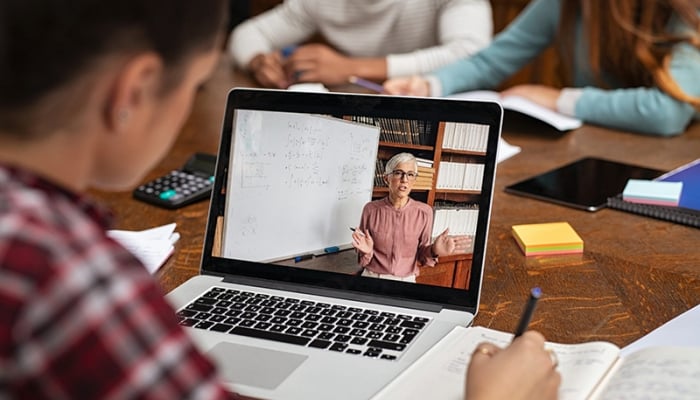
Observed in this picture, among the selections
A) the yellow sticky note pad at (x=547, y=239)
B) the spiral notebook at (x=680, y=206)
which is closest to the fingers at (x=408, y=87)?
the spiral notebook at (x=680, y=206)

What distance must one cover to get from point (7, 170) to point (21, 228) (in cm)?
5

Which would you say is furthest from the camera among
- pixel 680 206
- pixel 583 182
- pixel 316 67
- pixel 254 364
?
pixel 316 67

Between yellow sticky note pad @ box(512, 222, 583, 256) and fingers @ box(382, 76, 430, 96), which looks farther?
fingers @ box(382, 76, 430, 96)

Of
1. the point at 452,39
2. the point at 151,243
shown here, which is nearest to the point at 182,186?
the point at 151,243

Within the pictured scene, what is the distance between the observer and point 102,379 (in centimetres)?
40

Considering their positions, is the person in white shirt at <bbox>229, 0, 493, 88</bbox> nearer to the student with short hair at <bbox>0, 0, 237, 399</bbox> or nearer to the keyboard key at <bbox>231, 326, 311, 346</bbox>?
the keyboard key at <bbox>231, 326, 311, 346</bbox>

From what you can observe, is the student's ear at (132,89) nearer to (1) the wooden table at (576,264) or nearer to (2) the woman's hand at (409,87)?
(1) the wooden table at (576,264)

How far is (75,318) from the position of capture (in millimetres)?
396

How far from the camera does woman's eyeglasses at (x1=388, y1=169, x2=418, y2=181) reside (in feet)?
2.87

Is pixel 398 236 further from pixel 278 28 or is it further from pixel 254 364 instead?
pixel 278 28

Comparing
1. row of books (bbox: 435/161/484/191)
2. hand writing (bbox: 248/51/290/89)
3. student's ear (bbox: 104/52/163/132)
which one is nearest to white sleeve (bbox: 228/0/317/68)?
hand writing (bbox: 248/51/290/89)

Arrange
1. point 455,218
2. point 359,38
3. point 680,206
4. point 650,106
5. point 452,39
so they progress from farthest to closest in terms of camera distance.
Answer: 1. point 359,38
2. point 452,39
3. point 650,106
4. point 680,206
5. point 455,218

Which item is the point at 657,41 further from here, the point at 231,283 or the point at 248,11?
the point at 248,11

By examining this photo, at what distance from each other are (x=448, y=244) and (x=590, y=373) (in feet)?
0.67
